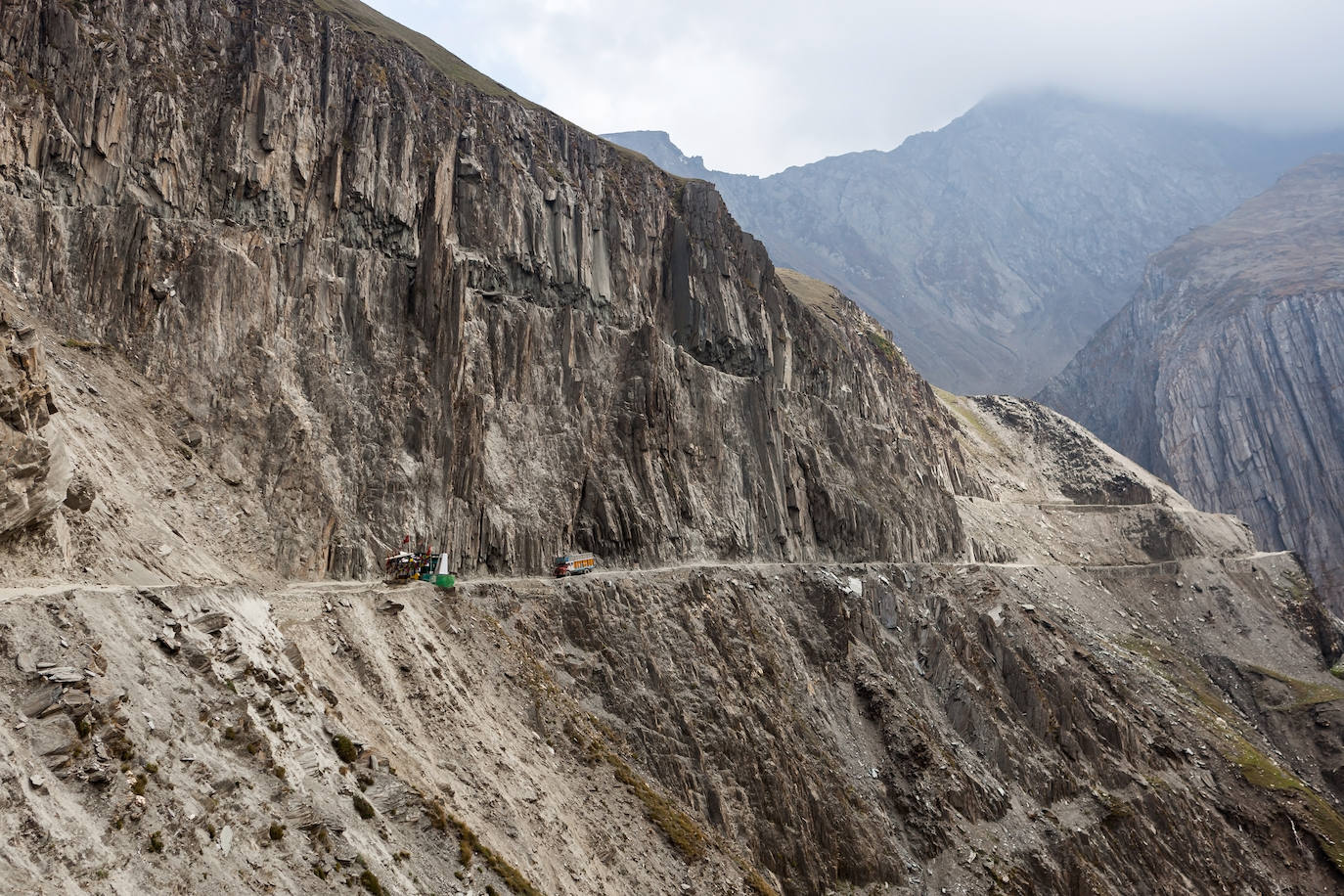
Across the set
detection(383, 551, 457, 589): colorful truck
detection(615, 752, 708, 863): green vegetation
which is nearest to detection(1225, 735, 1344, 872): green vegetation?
detection(615, 752, 708, 863): green vegetation

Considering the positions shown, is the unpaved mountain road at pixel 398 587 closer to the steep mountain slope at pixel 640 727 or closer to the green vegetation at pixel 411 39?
the steep mountain slope at pixel 640 727

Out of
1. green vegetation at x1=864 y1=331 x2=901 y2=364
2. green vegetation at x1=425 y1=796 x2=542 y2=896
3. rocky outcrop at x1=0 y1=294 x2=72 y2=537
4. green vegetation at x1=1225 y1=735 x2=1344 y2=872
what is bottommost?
green vegetation at x1=1225 y1=735 x2=1344 y2=872

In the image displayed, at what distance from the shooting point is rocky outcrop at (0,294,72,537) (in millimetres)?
26844

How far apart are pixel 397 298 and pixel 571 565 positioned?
24242 millimetres

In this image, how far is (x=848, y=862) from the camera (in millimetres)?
54156

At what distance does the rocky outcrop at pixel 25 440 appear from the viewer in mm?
26844

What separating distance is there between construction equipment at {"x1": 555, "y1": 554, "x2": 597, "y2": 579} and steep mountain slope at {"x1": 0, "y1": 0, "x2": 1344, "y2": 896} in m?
2.13

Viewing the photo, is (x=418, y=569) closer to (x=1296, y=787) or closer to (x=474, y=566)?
(x=474, y=566)

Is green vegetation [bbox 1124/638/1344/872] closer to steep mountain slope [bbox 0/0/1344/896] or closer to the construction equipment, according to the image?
steep mountain slope [bbox 0/0/1344/896]

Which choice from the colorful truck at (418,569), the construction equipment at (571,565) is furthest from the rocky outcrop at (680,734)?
the construction equipment at (571,565)

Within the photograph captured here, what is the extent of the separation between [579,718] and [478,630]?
8.08 m

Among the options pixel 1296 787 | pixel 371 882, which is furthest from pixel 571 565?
pixel 1296 787

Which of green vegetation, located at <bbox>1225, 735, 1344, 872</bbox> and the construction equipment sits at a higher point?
the construction equipment

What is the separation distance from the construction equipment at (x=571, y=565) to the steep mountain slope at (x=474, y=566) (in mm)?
2128
